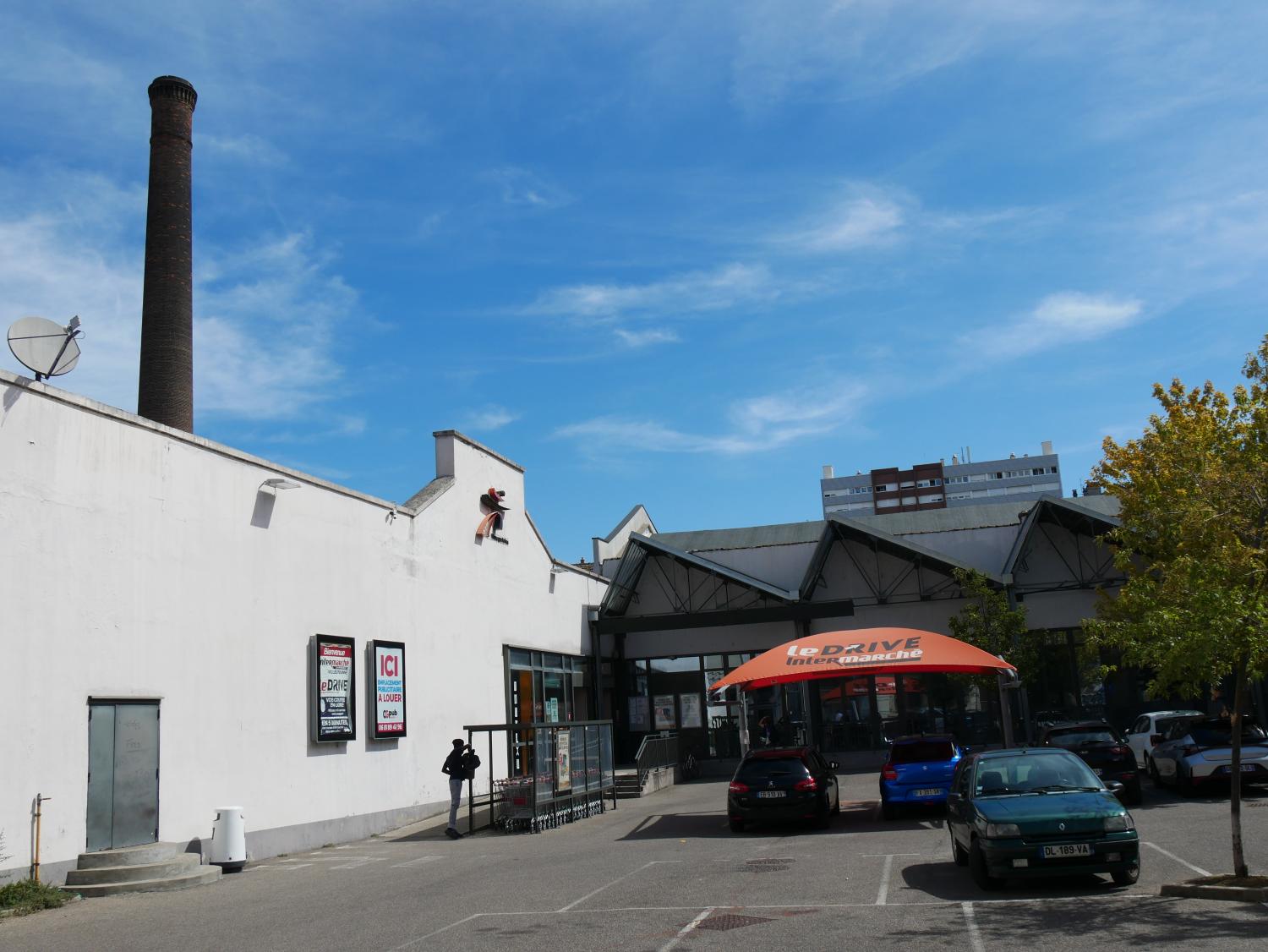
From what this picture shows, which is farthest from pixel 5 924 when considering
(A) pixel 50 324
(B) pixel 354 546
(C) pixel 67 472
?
(B) pixel 354 546

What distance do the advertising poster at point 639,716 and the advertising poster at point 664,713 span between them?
274 millimetres

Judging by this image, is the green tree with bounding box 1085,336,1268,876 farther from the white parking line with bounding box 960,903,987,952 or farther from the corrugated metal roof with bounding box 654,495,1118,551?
the corrugated metal roof with bounding box 654,495,1118,551

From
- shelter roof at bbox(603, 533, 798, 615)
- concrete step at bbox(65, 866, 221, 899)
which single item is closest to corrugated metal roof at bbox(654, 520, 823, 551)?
shelter roof at bbox(603, 533, 798, 615)

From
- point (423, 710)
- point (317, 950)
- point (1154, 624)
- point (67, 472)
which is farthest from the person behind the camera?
point (423, 710)

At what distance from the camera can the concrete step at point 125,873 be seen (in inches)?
558

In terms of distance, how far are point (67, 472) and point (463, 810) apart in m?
12.3

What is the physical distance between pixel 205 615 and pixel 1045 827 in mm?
12694

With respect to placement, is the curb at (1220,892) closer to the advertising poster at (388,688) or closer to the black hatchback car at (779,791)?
the black hatchback car at (779,791)

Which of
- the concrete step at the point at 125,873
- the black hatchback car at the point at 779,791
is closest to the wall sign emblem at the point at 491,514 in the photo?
the black hatchback car at the point at 779,791

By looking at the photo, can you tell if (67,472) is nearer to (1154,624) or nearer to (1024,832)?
(1024,832)

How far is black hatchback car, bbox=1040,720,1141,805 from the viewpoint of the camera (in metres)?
19.4

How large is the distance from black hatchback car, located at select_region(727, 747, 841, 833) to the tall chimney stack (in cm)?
1429

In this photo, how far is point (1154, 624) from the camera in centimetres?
1695

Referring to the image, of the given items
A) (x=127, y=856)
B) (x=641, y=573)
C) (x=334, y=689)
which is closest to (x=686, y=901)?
(x=127, y=856)
